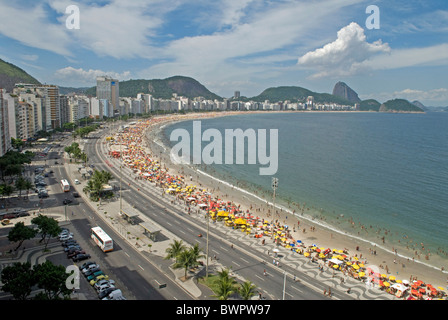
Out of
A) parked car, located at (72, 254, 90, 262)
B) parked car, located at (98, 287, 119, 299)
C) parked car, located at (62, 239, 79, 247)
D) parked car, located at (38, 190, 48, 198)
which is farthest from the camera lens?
parked car, located at (38, 190, 48, 198)

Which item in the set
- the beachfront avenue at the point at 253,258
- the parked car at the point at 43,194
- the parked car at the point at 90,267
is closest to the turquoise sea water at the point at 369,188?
the beachfront avenue at the point at 253,258

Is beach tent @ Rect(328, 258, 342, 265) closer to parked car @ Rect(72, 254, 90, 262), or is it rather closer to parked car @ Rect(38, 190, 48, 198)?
parked car @ Rect(72, 254, 90, 262)

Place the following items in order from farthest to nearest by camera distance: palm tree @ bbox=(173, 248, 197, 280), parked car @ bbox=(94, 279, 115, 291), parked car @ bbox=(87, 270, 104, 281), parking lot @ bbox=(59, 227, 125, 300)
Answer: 1. palm tree @ bbox=(173, 248, 197, 280)
2. parked car @ bbox=(87, 270, 104, 281)
3. parked car @ bbox=(94, 279, 115, 291)
4. parking lot @ bbox=(59, 227, 125, 300)

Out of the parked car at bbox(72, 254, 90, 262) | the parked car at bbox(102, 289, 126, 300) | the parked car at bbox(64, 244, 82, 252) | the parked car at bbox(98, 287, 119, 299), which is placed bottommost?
the parked car at bbox(98, 287, 119, 299)

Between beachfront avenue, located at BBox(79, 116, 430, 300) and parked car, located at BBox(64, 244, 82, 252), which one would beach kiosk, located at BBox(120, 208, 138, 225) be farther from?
parked car, located at BBox(64, 244, 82, 252)

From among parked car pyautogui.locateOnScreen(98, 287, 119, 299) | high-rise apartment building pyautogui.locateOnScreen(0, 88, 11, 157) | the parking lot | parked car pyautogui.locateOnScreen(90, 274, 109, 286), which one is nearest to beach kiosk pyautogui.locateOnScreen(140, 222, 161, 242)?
the parking lot

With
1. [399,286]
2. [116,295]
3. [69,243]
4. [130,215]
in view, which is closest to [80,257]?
[69,243]

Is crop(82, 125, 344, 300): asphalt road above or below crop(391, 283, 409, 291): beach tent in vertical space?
above

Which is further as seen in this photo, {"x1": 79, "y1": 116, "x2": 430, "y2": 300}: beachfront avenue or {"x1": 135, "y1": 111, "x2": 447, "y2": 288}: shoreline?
{"x1": 135, "y1": 111, "x2": 447, "y2": 288}: shoreline

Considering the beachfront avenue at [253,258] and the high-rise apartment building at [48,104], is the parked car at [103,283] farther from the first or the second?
the high-rise apartment building at [48,104]

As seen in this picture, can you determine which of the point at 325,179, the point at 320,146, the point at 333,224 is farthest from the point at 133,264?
the point at 320,146
